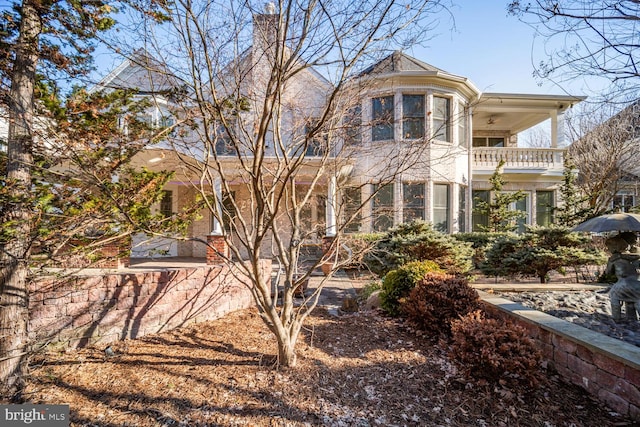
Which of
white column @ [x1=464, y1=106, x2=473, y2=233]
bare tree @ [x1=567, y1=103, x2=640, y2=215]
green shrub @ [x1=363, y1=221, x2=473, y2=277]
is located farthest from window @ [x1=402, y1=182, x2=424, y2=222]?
bare tree @ [x1=567, y1=103, x2=640, y2=215]

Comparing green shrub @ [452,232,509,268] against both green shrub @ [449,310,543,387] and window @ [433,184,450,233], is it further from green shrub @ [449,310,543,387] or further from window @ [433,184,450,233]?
green shrub @ [449,310,543,387]

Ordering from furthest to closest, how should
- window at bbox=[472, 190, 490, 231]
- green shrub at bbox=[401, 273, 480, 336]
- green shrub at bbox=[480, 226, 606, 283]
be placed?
window at bbox=[472, 190, 490, 231], green shrub at bbox=[480, 226, 606, 283], green shrub at bbox=[401, 273, 480, 336]

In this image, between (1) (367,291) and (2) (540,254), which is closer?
(1) (367,291)

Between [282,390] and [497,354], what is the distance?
2.03 m

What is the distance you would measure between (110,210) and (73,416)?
1.71m

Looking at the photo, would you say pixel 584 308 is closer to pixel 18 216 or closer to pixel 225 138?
pixel 225 138

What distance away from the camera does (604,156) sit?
35.6ft

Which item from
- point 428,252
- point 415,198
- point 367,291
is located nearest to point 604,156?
point 415,198

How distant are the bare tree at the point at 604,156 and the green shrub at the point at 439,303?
8.81 m

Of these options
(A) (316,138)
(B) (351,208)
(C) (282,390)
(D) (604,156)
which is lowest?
(C) (282,390)

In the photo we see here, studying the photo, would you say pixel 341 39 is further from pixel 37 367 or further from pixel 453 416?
pixel 37 367

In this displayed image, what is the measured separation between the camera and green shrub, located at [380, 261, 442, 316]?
16.0ft

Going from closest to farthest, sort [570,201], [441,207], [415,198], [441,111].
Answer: [415,198]
[441,111]
[441,207]
[570,201]

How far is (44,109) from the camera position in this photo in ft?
9.18
